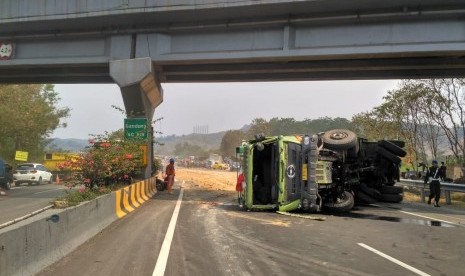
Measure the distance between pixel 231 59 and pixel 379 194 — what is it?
8791mm

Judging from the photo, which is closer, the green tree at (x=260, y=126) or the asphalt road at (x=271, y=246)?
the asphalt road at (x=271, y=246)

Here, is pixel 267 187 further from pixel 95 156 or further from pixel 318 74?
pixel 318 74

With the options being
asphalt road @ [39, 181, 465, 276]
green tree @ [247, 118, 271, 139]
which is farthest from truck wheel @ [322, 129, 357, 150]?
green tree @ [247, 118, 271, 139]

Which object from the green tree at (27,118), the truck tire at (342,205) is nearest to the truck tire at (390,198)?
the truck tire at (342,205)

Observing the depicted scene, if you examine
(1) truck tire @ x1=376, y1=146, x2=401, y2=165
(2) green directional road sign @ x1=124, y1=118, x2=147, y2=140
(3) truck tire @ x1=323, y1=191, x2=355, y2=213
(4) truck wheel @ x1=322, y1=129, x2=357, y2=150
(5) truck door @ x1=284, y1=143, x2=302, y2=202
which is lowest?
(3) truck tire @ x1=323, y1=191, x2=355, y2=213

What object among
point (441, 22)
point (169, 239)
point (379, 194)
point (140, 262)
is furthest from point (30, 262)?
point (441, 22)

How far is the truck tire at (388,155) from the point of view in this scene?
17.5 meters

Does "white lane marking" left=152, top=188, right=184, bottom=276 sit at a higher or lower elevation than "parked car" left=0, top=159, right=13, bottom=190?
lower

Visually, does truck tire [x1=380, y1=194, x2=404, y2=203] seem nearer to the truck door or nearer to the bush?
the truck door

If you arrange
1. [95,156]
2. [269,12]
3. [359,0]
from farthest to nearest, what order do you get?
[269,12], [359,0], [95,156]

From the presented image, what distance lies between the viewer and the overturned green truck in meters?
14.6

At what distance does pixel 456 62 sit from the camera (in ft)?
70.0

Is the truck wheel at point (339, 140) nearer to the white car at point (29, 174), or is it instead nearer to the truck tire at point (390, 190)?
the truck tire at point (390, 190)

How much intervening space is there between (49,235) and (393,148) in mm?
13694
